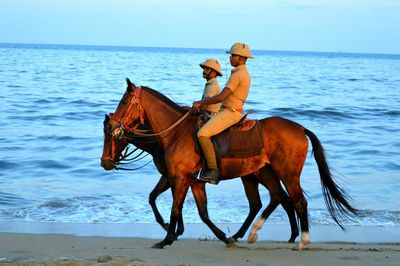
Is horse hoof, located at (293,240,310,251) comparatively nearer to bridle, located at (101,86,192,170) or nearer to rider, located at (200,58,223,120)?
bridle, located at (101,86,192,170)

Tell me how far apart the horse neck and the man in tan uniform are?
13.8 inches

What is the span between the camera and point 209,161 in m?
8.27

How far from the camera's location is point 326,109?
30.1 meters

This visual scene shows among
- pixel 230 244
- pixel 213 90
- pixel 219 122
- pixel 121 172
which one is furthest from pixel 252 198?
pixel 121 172

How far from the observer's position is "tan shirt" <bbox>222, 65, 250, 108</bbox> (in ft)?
27.3

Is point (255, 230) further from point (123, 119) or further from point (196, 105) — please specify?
point (123, 119)

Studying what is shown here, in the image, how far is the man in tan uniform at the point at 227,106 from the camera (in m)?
8.26

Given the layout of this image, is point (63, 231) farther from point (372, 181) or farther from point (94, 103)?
point (94, 103)

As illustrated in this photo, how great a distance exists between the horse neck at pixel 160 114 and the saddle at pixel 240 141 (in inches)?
23.1

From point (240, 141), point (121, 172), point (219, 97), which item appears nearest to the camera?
point (219, 97)

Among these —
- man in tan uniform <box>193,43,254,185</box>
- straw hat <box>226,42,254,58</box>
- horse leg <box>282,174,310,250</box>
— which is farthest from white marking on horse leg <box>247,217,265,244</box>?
straw hat <box>226,42,254,58</box>

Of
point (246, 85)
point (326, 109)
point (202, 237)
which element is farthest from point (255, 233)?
point (326, 109)

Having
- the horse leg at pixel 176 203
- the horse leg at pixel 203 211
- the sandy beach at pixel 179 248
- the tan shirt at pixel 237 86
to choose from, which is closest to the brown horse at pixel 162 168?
the horse leg at pixel 203 211

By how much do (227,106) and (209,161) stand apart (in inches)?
27.2
